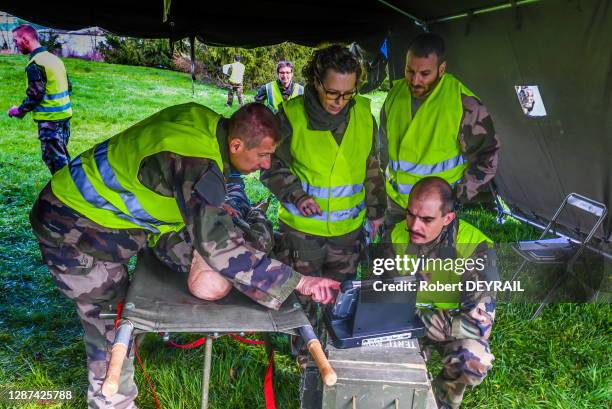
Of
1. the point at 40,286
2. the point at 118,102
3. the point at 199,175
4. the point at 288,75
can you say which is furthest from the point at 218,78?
the point at 199,175

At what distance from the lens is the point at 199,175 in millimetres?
1829

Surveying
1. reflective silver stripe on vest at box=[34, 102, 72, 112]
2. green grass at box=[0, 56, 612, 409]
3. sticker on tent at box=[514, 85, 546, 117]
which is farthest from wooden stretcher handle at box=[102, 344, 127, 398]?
reflective silver stripe on vest at box=[34, 102, 72, 112]

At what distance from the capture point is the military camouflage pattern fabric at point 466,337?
2316 mm

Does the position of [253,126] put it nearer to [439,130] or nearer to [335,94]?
[335,94]

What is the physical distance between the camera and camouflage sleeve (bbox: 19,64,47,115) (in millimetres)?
5957

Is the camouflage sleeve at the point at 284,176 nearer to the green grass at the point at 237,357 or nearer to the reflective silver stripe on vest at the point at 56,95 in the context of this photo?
the green grass at the point at 237,357

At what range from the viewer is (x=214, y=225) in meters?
1.83

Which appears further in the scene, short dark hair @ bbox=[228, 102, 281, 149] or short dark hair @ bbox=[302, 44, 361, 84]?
short dark hair @ bbox=[302, 44, 361, 84]

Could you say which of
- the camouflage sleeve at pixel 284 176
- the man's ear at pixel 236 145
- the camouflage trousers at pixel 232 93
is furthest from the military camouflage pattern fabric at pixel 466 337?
the camouflage trousers at pixel 232 93

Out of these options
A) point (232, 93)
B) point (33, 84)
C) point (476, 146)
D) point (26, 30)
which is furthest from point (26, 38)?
point (232, 93)

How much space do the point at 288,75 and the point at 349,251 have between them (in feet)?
13.5

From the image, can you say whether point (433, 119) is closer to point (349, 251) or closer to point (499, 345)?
point (349, 251)

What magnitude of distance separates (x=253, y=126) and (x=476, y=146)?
1.57 meters

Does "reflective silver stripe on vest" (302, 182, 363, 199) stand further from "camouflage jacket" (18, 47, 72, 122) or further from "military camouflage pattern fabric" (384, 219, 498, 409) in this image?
"camouflage jacket" (18, 47, 72, 122)
